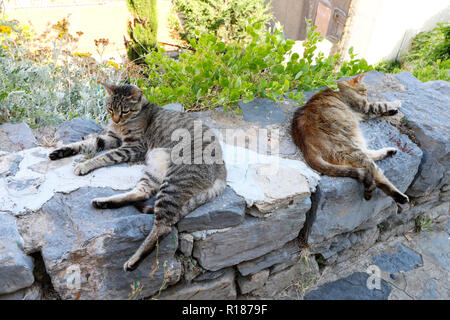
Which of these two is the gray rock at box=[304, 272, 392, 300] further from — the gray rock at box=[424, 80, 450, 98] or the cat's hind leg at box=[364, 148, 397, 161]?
the gray rock at box=[424, 80, 450, 98]

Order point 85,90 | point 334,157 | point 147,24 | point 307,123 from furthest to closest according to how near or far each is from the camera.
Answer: point 147,24
point 85,90
point 307,123
point 334,157

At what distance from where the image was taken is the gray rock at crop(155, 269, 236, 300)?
229cm

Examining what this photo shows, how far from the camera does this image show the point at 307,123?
2.85 m

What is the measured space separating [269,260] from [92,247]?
4.37 ft

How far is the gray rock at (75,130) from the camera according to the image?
2.88 m

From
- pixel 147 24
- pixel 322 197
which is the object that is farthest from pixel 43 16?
pixel 322 197

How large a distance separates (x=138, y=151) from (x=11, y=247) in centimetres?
114

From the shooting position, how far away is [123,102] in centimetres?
288

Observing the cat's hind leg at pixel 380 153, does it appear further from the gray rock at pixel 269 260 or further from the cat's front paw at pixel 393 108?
the gray rock at pixel 269 260

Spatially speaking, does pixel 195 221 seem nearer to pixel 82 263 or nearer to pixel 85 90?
pixel 82 263

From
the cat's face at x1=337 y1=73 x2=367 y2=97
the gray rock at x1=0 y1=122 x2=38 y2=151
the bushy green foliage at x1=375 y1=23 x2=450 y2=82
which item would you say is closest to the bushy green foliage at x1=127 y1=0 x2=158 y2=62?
the gray rock at x1=0 y1=122 x2=38 y2=151

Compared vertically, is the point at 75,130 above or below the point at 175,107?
below

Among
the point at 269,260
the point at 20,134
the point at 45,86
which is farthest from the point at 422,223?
the point at 45,86

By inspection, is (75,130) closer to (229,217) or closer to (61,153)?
(61,153)
